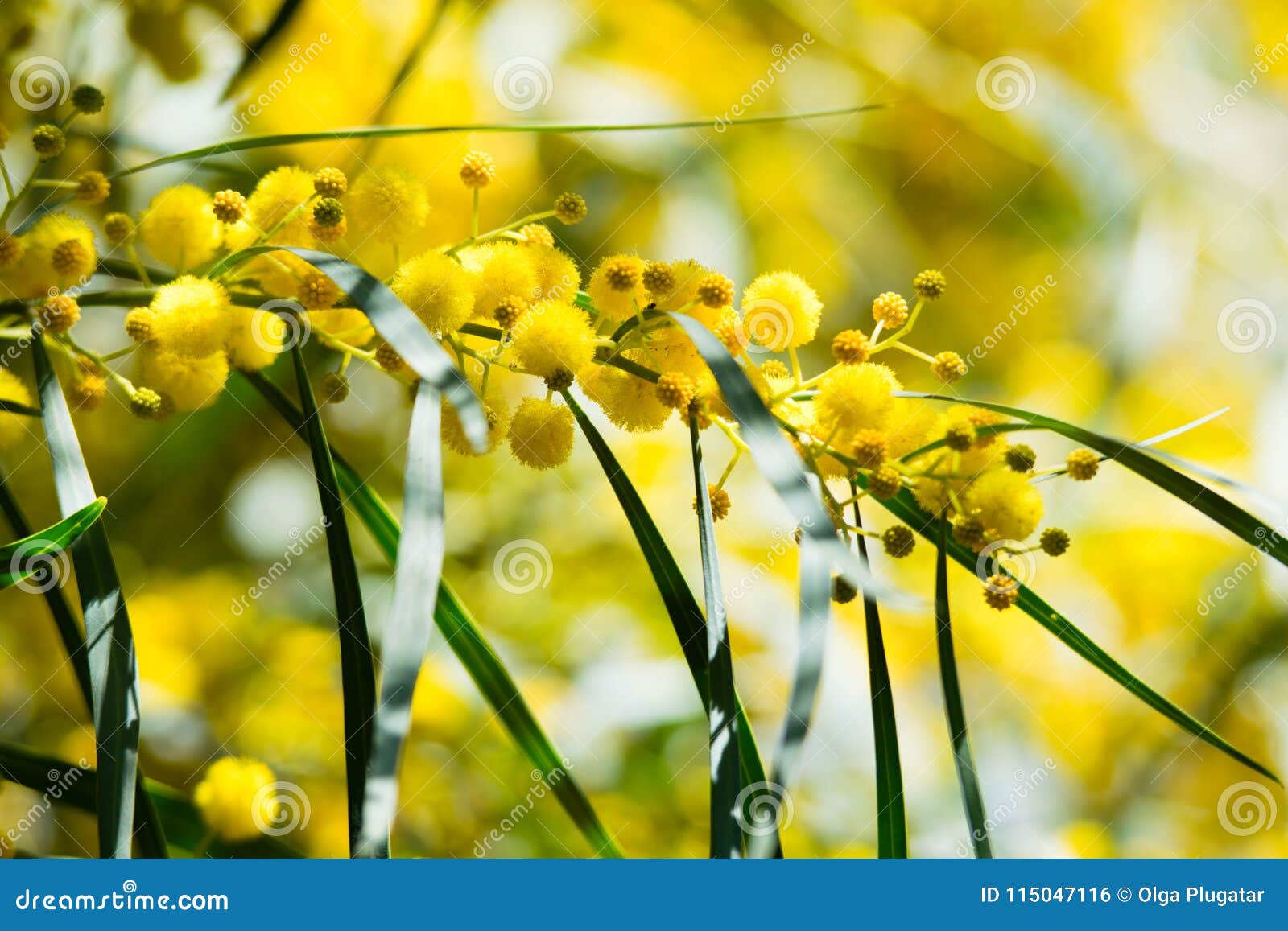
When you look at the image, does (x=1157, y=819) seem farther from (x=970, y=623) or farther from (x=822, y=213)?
(x=822, y=213)

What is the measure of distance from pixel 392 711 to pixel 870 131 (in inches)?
43.7

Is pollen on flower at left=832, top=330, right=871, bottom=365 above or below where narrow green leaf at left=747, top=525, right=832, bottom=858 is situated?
above

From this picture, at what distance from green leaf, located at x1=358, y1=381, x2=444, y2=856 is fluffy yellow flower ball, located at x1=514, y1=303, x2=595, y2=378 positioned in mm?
153

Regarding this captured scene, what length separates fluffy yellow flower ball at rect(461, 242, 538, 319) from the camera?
1.63 feet

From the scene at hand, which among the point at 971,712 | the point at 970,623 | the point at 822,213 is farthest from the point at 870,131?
the point at 971,712

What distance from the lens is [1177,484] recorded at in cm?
45

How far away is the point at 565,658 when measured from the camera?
1070mm

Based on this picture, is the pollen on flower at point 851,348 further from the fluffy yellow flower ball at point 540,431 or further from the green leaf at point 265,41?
the green leaf at point 265,41
